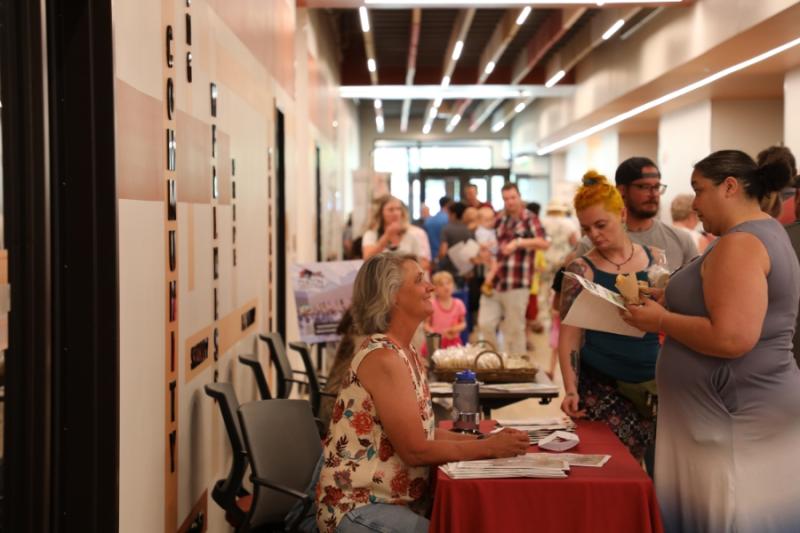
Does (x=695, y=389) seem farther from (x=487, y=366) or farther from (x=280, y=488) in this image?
(x=487, y=366)

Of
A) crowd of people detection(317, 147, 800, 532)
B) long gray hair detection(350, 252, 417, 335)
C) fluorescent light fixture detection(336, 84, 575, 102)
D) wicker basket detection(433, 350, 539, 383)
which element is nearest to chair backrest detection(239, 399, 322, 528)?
crowd of people detection(317, 147, 800, 532)

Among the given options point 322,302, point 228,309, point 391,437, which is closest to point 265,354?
point 322,302

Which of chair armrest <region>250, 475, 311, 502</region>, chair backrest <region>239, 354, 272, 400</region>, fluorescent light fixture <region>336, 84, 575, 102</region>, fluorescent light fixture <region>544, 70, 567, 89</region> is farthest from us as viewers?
fluorescent light fixture <region>336, 84, 575, 102</region>

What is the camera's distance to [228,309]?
14.9ft

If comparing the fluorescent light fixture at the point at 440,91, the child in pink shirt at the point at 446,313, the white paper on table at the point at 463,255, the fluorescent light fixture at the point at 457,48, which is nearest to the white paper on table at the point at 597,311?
the child in pink shirt at the point at 446,313

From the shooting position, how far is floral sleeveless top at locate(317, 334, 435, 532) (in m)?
3.01

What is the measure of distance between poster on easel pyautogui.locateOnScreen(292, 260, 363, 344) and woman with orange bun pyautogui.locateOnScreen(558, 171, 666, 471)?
2.76 m

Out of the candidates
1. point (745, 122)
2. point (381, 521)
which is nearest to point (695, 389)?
point (381, 521)

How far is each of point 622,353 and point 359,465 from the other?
4.11 ft

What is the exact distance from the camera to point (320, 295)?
21.2 ft

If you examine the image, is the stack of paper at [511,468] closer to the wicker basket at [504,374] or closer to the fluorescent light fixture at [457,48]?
the wicker basket at [504,374]

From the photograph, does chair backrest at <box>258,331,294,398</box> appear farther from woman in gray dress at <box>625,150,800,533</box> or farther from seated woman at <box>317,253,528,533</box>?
woman in gray dress at <box>625,150,800,533</box>

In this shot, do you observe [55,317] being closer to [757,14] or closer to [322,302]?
[322,302]

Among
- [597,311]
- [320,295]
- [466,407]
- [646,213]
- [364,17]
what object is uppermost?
[364,17]
